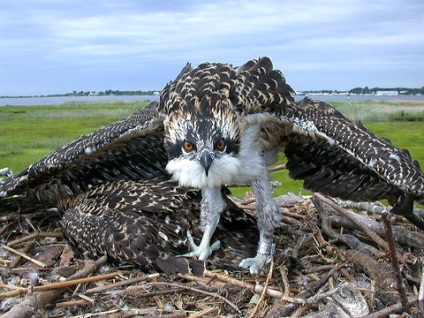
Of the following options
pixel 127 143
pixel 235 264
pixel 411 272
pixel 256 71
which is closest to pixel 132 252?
pixel 235 264

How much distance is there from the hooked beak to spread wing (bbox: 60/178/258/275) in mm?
1177

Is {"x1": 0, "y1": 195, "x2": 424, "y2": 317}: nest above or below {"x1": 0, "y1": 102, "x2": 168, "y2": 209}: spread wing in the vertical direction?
below

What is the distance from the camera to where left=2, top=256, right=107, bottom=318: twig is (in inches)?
185

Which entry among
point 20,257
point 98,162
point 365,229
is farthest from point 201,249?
point 20,257

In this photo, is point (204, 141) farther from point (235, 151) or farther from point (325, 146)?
point (325, 146)

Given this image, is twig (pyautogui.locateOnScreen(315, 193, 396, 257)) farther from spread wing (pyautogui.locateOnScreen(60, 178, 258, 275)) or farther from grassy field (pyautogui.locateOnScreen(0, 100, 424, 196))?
grassy field (pyautogui.locateOnScreen(0, 100, 424, 196))

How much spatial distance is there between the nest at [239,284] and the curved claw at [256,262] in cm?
7

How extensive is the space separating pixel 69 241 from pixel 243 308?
228 cm

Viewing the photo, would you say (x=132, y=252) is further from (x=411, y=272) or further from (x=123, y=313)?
(x=411, y=272)

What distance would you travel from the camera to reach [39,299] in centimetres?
496

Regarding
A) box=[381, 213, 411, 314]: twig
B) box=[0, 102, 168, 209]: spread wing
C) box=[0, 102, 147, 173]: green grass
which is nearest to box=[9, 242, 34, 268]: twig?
box=[0, 102, 168, 209]: spread wing

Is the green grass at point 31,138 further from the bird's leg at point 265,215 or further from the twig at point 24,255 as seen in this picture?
the bird's leg at point 265,215

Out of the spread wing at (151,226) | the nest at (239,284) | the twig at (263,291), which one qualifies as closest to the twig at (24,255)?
the nest at (239,284)

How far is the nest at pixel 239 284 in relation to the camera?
488 centimetres
